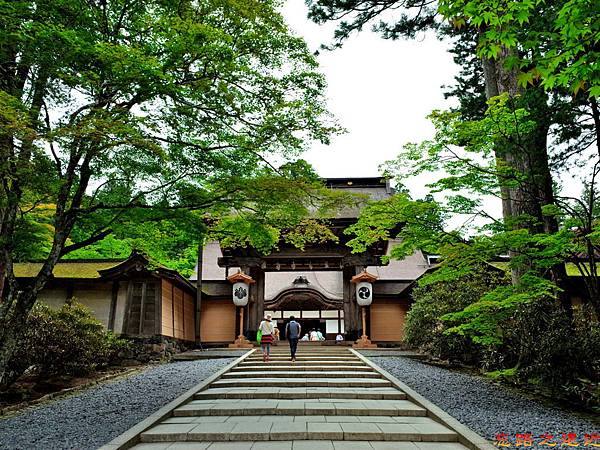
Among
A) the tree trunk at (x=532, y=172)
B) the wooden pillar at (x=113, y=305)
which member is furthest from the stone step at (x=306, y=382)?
the wooden pillar at (x=113, y=305)

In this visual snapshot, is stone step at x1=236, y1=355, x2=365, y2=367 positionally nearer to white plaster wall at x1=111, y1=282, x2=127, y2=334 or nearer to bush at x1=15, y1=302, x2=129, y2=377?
bush at x1=15, y1=302, x2=129, y2=377

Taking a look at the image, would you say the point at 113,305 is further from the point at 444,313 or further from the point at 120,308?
the point at 444,313

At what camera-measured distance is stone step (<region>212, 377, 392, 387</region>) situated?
958cm

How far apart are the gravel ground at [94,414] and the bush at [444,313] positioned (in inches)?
255

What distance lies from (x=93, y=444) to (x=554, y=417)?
6430 millimetres

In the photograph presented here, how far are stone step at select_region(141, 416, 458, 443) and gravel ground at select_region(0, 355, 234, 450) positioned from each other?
0.75 m

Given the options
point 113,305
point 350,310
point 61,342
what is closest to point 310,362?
point 61,342

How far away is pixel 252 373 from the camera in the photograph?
1084 centimetres

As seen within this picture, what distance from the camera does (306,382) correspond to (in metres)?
9.62

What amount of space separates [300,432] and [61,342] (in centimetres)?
700

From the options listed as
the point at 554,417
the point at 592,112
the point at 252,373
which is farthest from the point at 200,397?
the point at 592,112

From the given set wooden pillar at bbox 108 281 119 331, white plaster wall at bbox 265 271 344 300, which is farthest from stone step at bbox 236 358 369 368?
white plaster wall at bbox 265 271 344 300

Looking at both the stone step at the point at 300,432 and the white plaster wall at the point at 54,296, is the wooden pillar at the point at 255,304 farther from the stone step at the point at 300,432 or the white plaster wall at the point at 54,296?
the stone step at the point at 300,432

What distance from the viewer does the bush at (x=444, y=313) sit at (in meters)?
12.0
